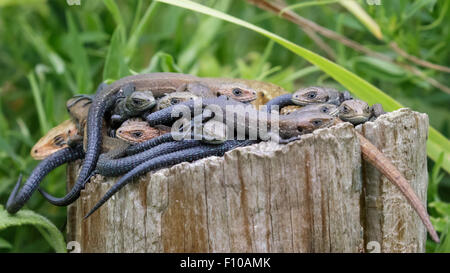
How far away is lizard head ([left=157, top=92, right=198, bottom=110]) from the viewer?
2828 mm

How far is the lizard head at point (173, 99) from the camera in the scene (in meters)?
2.83

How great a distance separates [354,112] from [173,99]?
0.98 m

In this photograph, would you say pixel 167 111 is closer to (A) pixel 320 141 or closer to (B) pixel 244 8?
(A) pixel 320 141

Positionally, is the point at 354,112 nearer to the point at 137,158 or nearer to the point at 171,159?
the point at 171,159

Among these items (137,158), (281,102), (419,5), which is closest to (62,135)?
(137,158)

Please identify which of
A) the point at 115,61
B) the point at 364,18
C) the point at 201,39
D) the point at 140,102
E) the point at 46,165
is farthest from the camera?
the point at 201,39

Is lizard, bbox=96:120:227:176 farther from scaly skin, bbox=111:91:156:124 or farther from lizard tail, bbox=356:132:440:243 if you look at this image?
lizard tail, bbox=356:132:440:243

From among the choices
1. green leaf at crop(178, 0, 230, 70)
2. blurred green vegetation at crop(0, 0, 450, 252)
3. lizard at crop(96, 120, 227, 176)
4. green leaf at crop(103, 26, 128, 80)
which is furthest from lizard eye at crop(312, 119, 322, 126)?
green leaf at crop(178, 0, 230, 70)

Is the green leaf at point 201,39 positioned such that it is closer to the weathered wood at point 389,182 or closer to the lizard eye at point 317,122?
the lizard eye at point 317,122

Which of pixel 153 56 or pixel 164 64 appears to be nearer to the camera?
pixel 164 64

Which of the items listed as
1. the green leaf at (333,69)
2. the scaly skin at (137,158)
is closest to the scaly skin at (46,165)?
the scaly skin at (137,158)

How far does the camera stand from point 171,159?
245 cm
